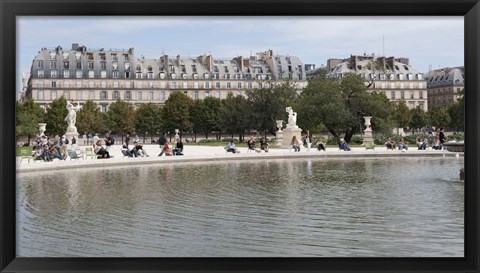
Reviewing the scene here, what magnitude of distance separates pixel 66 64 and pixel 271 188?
73031 millimetres

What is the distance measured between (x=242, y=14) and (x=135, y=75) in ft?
274

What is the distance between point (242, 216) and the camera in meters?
9.24

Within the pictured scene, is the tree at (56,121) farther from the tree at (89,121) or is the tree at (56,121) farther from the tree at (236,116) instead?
the tree at (236,116)

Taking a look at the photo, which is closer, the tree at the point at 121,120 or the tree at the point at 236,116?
the tree at the point at 236,116

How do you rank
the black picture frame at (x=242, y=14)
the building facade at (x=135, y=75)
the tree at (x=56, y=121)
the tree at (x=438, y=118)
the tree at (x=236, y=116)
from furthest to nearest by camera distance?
the building facade at (x=135, y=75) < the tree at (x=438, y=118) < the tree at (x=56, y=121) < the tree at (x=236, y=116) < the black picture frame at (x=242, y=14)

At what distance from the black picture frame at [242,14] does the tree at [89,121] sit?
6108cm

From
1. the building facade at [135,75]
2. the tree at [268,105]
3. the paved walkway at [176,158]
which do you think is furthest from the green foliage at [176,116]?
the paved walkway at [176,158]

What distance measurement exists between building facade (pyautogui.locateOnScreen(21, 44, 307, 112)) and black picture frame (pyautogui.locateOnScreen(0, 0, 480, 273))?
74.1 meters

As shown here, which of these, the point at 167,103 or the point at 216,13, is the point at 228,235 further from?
the point at 167,103

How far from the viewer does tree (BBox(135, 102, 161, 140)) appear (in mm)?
67625

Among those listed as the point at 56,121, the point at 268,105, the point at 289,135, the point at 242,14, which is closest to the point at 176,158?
the point at 289,135

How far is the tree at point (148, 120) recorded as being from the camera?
67625 mm

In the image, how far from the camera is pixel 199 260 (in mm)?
3721
